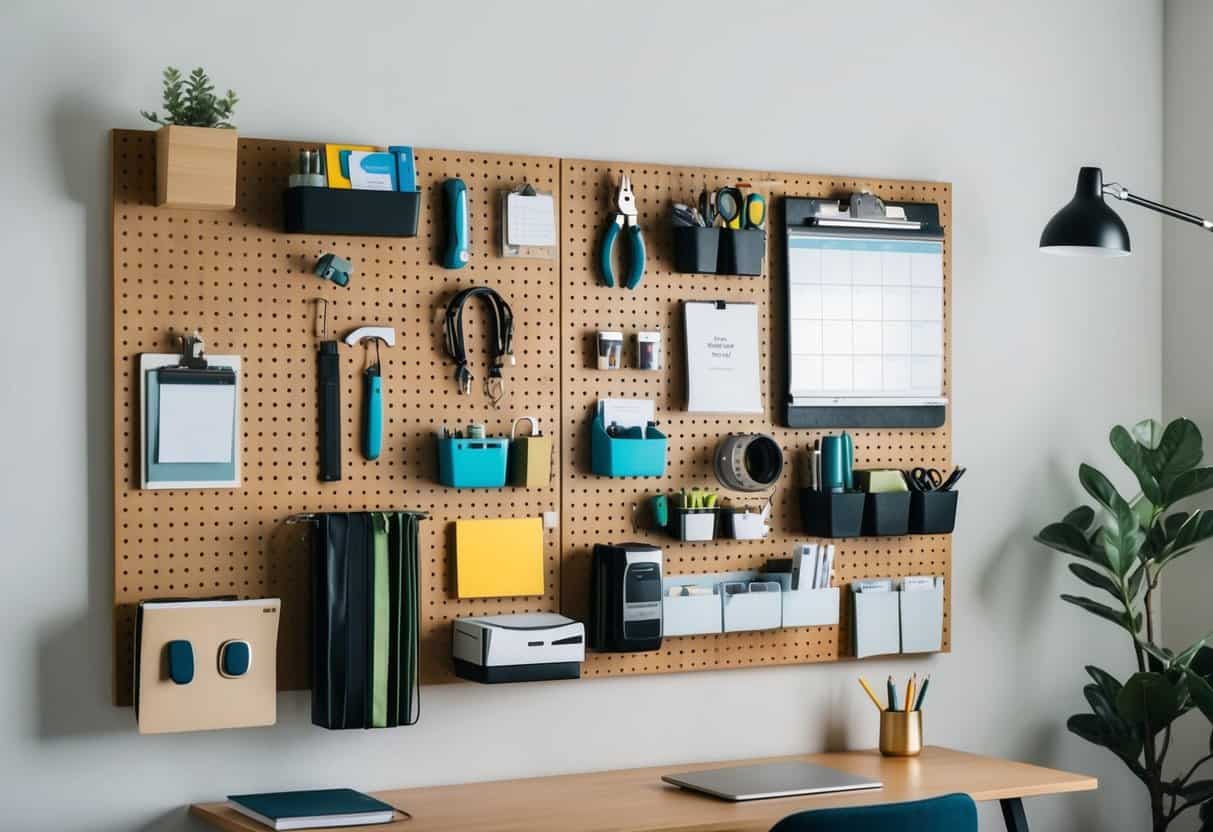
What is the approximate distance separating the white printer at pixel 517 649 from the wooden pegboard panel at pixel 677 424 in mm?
192

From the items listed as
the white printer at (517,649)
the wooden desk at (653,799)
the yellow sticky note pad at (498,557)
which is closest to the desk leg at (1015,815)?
the wooden desk at (653,799)

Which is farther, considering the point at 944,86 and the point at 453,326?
the point at 944,86

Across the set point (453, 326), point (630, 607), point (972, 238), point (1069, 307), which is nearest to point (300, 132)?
point (453, 326)

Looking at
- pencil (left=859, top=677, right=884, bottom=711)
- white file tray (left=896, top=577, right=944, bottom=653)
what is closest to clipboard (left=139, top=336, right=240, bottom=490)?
pencil (left=859, top=677, right=884, bottom=711)

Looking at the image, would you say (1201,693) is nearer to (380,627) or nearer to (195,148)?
(380,627)

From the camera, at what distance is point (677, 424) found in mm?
3213

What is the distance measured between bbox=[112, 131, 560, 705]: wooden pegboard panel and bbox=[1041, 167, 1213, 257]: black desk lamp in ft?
3.54

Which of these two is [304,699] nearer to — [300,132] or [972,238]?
[300,132]

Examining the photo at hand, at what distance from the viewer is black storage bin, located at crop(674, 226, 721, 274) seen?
3156 mm

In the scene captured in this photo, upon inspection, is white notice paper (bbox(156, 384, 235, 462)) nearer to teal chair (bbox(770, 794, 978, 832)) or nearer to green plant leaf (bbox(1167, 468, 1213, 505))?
teal chair (bbox(770, 794, 978, 832))

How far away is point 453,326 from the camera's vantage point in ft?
9.75

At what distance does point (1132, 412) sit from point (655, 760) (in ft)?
5.06

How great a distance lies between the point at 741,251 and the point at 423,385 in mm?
751

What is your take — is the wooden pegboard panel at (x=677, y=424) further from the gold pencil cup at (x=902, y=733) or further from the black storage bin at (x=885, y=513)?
the gold pencil cup at (x=902, y=733)
